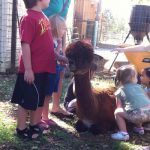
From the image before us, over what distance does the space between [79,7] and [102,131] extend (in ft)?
38.5

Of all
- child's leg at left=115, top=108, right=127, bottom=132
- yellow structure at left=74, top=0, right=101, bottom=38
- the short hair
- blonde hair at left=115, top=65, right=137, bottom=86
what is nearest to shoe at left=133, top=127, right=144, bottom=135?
child's leg at left=115, top=108, right=127, bottom=132

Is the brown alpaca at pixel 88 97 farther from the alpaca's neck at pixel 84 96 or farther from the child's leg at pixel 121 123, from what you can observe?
the child's leg at pixel 121 123

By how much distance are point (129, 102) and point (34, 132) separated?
3.59ft

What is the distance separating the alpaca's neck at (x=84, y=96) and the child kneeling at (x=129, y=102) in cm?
36

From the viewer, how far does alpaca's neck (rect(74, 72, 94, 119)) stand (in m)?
3.80

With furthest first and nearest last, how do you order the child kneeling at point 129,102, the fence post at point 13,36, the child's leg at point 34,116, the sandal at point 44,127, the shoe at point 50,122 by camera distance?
the fence post at point 13,36 → the shoe at point 50,122 → the child kneeling at point 129,102 → the sandal at point 44,127 → the child's leg at point 34,116

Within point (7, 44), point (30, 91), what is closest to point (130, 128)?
point (30, 91)

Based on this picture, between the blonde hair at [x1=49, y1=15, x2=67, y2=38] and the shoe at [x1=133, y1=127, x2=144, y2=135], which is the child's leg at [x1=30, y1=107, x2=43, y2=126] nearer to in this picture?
the blonde hair at [x1=49, y1=15, x2=67, y2=38]

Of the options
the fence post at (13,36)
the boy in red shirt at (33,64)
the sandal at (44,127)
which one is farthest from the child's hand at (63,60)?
the fence post at (13,36)

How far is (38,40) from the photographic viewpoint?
12.0ft

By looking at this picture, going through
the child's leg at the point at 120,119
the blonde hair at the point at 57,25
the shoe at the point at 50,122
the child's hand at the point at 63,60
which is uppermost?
the blonde hair at the point at 57,25

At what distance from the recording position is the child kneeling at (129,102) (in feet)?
13.5

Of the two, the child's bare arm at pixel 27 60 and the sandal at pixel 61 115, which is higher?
the child's bare arm at pixel 27 60

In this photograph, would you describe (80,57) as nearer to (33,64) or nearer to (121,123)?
(33,64)
